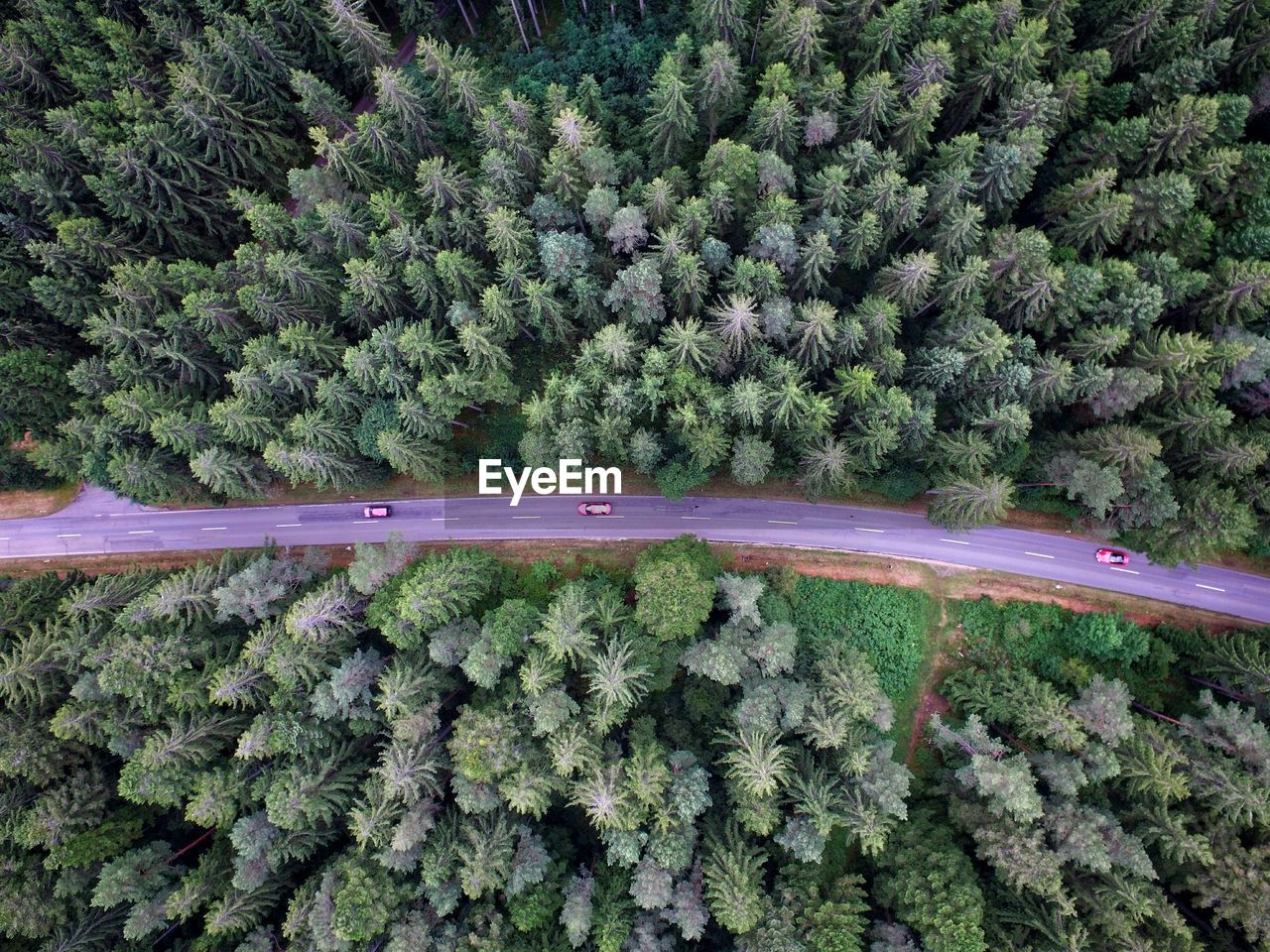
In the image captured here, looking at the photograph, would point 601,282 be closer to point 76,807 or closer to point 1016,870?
point 1016,870

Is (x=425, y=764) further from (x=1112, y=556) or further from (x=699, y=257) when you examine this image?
(x=1112, y=556)

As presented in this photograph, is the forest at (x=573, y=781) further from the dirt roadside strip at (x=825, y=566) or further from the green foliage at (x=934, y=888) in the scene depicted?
the dirt roadside strip at (x=825, y=566)

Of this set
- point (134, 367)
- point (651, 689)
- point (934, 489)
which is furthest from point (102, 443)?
point (934, 489)

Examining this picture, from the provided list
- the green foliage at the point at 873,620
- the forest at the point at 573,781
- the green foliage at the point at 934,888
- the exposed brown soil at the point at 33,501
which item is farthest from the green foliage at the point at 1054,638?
the exposed brown soil at the point at 33,501

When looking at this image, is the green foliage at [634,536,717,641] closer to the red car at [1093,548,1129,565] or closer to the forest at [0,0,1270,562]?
the forest at [0,0,1270,562]

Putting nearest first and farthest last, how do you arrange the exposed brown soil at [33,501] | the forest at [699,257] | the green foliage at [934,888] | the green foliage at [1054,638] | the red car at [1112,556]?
the green foliage at [934,888] < the forest at [699,257] < the green foliage at [1054,638] < the red car at [1112,556] < the exposed brown soil at [33,501]
